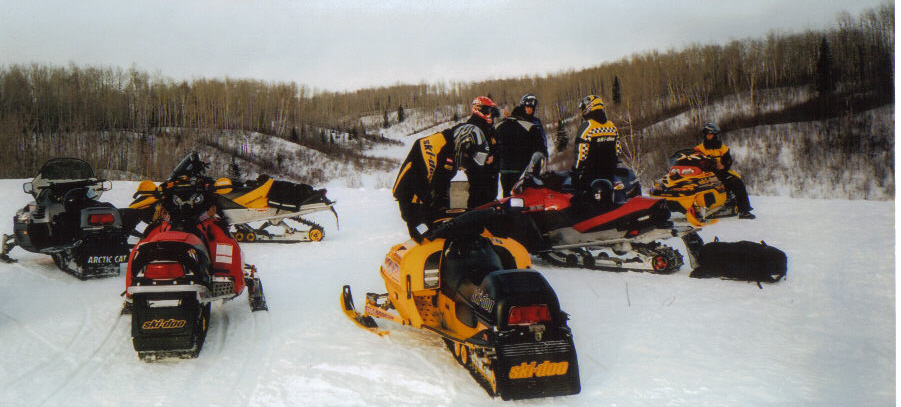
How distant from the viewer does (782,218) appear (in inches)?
234

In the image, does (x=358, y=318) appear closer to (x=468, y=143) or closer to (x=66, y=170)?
(x=468, y=143)

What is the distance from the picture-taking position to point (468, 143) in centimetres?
298

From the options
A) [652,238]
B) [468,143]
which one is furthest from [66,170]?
[652,238]

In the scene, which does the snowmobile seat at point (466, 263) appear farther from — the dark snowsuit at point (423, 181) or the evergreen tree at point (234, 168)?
the evergreen tree at point (234, 168)

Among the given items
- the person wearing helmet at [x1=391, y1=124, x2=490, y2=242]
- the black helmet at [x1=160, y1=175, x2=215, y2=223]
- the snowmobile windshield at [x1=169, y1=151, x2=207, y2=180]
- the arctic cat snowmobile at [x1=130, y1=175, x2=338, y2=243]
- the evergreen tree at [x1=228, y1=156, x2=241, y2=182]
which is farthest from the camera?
the evergreen tree at [x1=228, y1=156, x2=241, y2=182]

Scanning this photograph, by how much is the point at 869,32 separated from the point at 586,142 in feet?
6.62

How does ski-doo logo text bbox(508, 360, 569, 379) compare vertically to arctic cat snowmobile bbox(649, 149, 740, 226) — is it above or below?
below

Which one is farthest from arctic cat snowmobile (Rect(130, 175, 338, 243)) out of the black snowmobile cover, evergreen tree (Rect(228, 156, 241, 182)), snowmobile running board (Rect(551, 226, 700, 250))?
snowmobile running board (Rect(551, 226, 700, 250))

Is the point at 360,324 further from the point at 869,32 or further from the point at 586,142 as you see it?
the point at 869,32

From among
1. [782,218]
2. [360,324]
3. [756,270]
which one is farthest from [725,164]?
[360,324]

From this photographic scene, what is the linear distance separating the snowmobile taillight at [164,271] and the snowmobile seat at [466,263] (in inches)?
46.6

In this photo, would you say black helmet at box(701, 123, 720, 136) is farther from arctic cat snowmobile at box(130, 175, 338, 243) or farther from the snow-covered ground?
arctic cat snowmobile at box(130, 175, 338, 243)

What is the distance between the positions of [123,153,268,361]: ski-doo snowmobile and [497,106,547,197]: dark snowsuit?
9.26ft

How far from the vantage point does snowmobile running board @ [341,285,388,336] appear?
9.30 ft
